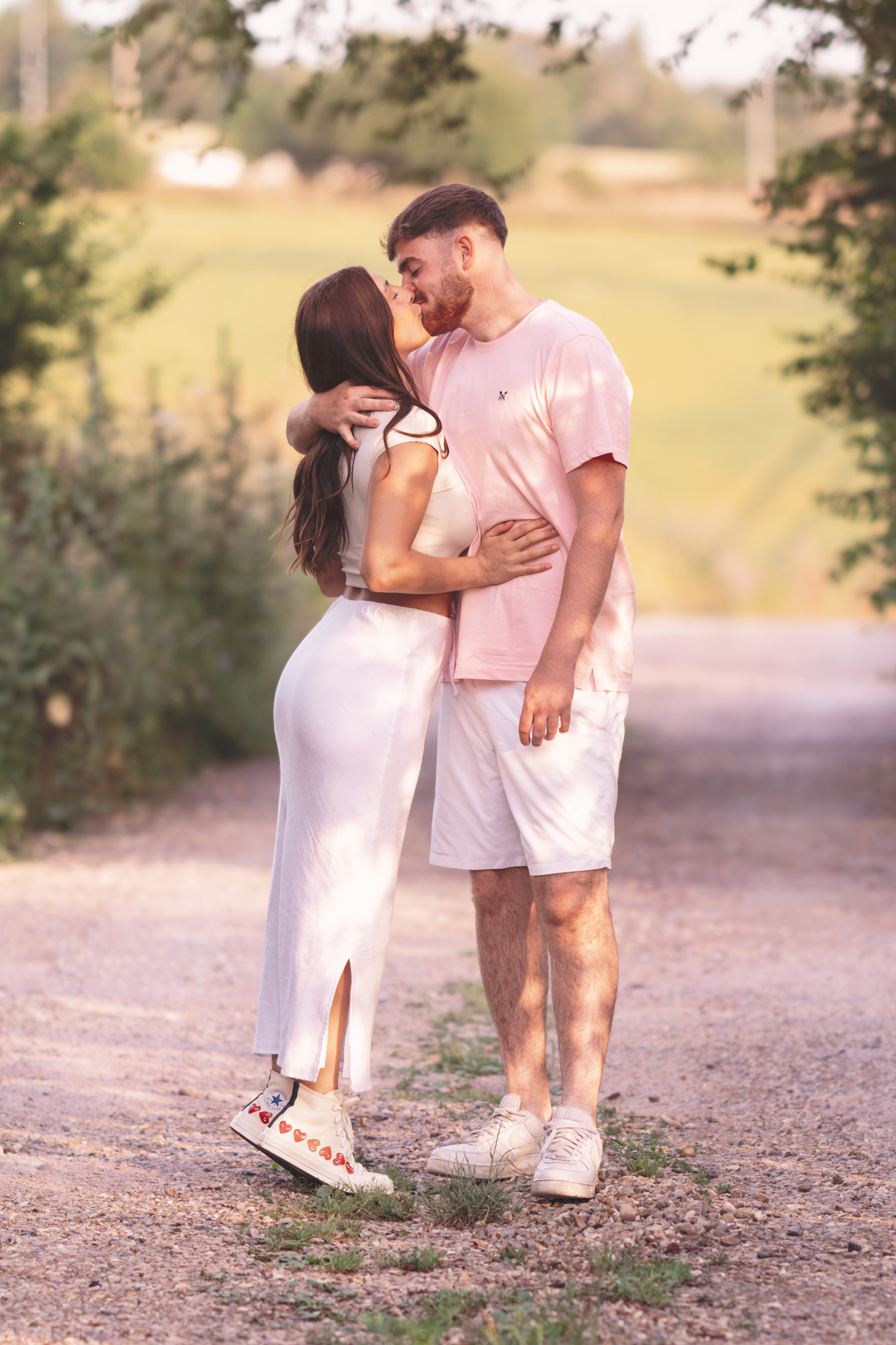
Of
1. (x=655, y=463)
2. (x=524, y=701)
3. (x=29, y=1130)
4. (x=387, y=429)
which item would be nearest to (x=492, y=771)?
(x=524, y=701)

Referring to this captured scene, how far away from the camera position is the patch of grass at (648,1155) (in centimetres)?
347

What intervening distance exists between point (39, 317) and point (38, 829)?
10.8ft

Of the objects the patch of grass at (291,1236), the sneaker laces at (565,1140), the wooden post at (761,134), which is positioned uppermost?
the wooden post at (761,134)

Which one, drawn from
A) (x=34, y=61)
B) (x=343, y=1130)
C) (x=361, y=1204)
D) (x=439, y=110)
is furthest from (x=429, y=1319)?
(x=34, y=61)

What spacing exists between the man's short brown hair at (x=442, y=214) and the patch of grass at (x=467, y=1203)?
211 centimetres

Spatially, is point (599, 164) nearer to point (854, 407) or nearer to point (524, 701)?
point (854, 407)

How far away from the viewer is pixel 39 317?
9.52 m

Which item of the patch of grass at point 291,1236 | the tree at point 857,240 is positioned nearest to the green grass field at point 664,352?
the tree at point 857,240

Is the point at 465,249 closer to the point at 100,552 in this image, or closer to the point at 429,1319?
the point at 429,1319

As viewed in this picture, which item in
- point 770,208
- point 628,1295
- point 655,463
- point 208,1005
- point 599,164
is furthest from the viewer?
point 599,164

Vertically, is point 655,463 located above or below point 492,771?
above

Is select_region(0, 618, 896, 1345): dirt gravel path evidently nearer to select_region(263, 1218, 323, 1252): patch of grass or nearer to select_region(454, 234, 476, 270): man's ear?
select_region(263, 1218, 323, 1252): patch of grass

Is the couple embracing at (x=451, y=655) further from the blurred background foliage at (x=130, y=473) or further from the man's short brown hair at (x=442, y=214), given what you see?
the blurred background foliage at (x=130, y=473)

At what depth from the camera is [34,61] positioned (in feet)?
44.1
